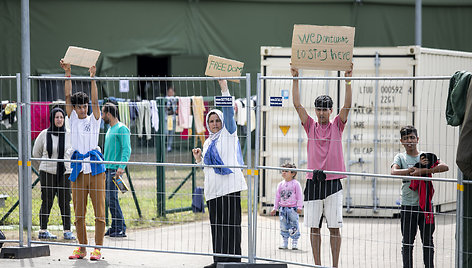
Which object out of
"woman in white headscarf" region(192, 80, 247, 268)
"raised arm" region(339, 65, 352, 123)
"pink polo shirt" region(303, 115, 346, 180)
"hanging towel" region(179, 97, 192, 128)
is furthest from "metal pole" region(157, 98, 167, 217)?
"raised arm" region(339, 65, 352, 123)

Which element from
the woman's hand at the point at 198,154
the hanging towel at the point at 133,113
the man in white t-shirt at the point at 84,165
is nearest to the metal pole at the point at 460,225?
the woman's hand at the point at 198,154

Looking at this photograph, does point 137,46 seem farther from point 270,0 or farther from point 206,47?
point 270,0

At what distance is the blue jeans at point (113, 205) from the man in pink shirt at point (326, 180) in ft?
11.0

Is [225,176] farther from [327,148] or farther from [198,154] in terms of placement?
[327,148]

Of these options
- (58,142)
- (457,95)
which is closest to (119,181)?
(58,142)

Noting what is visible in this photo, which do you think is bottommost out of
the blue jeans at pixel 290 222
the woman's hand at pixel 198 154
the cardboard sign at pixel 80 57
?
the blue jeans at pixel 290 222

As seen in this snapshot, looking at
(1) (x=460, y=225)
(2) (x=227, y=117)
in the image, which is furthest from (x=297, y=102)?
(1) (x=460, y=225)

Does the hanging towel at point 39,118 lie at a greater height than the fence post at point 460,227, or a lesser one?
greater

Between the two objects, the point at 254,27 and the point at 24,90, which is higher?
the point at 254,27

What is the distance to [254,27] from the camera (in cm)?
2236

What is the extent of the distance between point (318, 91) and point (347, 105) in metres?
4.30

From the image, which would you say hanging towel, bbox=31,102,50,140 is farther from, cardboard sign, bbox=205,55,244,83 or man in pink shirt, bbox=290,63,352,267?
man in pink shirt, bbox=290,63,352,267

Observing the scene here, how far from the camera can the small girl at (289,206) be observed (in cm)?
955

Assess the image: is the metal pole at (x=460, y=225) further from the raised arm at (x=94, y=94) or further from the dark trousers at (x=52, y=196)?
the dark trousers at (x=52, y=196)
